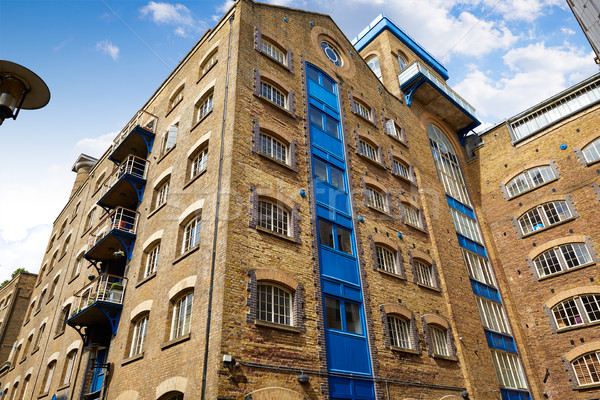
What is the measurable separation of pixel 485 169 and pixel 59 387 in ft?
84.7

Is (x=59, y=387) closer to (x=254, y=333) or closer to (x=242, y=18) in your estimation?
(x=254, y=333)

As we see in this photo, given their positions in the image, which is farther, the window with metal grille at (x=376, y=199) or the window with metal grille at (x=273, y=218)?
the window with metal grille at (x=376, y=199)

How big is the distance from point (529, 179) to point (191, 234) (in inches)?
784

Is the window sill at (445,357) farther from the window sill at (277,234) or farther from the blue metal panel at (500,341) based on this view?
the window sill at (277,234)

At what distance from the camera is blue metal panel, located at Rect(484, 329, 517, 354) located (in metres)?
18.3

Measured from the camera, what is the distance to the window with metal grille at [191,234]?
12663 mm

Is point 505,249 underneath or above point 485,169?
underneath

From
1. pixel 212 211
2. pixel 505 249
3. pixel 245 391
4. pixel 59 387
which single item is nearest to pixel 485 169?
pixel 505 249

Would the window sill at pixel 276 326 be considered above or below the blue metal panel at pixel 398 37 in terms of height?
below

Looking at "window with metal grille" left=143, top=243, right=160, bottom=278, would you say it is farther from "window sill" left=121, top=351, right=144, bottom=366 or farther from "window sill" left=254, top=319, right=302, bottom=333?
"window sill" left=254, top=319, right=302, bottom=333

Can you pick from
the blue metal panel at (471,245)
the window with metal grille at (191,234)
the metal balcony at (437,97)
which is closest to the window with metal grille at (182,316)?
the window with metal grille at (191,234)

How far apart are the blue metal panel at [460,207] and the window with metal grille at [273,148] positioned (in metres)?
11.9

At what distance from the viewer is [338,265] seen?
13695 millimetres

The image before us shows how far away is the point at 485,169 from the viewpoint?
25906 millimetres
